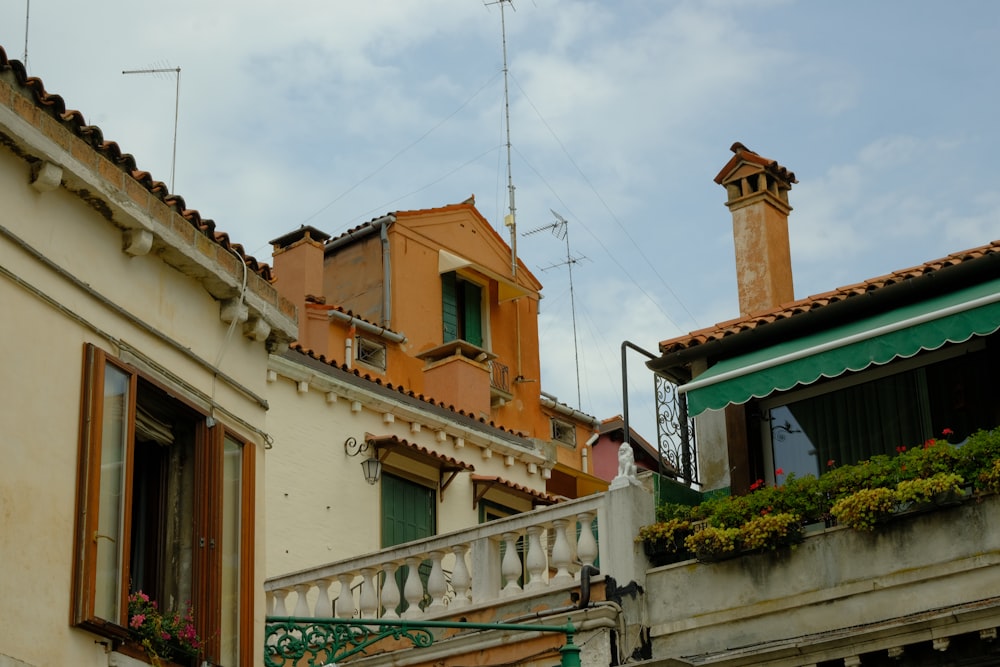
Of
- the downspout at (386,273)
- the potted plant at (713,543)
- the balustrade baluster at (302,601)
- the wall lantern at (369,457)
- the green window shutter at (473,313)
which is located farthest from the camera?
the green window shutter at (473,313)

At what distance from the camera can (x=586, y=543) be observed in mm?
15484

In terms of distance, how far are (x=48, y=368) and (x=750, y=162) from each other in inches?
432

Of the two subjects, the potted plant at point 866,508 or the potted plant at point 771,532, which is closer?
the potted plant at point 866,508

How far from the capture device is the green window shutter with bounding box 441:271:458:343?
1062 inches

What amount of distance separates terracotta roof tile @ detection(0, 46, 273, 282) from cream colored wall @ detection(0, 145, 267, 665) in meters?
0.45

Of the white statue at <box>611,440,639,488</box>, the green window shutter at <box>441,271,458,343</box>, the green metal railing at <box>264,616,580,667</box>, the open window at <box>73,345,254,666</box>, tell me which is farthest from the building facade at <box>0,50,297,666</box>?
the green window shutter at <box>441,271,458,343</box>

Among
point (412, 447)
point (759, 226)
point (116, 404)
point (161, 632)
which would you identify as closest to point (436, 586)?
point (412, 447)

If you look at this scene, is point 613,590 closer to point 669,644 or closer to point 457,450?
point 669,644

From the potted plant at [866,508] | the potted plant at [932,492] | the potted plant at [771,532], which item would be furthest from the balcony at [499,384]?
the potted plant at [932,492]

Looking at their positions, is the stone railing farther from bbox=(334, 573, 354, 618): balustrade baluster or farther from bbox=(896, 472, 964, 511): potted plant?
bbox=(896, 472, 964, 511): potted plant

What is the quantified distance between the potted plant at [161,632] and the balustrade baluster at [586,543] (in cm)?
489

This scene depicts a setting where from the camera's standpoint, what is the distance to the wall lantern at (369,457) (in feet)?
66.2

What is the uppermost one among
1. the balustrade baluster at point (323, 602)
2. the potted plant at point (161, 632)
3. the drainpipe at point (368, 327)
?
the drainpipe at point (368, 327)

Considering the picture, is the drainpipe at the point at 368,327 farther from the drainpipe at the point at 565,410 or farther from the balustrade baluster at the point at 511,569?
the balustrade baluster at the point at 511,569
